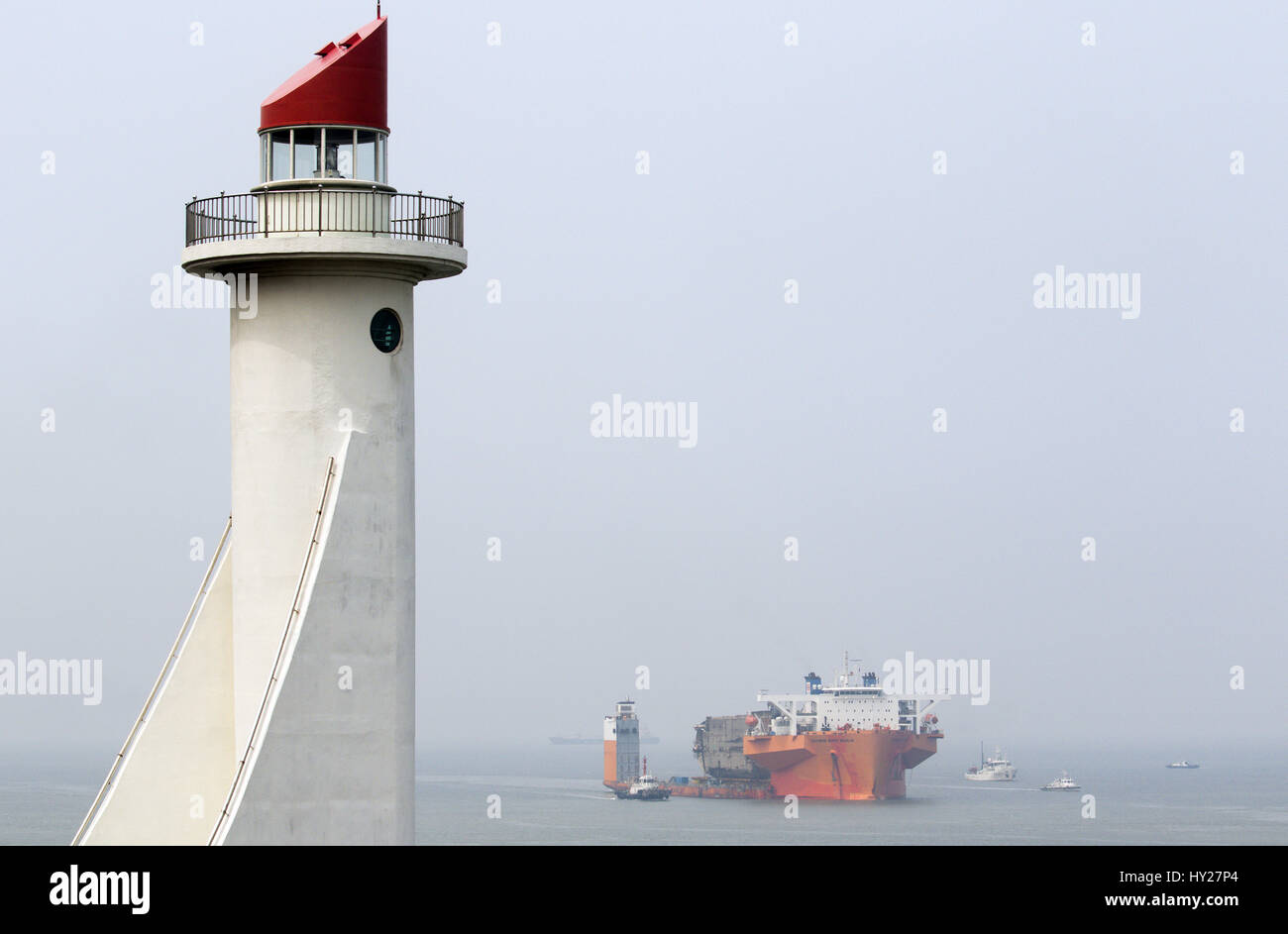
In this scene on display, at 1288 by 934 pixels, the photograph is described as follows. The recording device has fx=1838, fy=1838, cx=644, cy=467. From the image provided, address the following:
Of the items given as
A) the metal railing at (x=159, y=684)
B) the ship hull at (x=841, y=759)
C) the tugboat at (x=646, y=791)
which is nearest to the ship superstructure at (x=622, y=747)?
the tugboat at (x=646, y=791)

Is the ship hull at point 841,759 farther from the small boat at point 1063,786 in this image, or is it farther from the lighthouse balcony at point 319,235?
the lighthouse balcony at point 319,235

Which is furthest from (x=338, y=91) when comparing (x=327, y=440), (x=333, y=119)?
(x=327, y=440)

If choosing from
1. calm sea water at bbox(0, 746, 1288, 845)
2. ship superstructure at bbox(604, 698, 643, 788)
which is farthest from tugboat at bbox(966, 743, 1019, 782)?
ship superstructure at bbox(604, 698, 643, 788)

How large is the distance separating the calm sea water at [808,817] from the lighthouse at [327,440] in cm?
9448

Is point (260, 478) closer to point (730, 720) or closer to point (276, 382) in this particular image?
point (276, 382)

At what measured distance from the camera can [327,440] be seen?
687 inches

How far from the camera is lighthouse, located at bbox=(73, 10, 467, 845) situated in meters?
17.2

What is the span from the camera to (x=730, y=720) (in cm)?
14425

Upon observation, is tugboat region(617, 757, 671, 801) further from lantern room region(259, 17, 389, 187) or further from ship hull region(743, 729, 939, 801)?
lantern room region(259, 17, 389, 187)

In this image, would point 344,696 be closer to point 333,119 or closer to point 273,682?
point 273,682

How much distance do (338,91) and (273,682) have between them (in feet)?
18.5

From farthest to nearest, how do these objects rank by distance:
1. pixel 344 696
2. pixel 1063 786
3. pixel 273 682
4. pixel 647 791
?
1. pixel 1063 786
2. pixel 647 791
3. pixel 344 696
4. pixel 273 682
